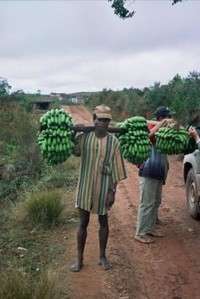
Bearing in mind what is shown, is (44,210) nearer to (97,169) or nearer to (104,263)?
(104,263)

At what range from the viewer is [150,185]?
21.5 feet

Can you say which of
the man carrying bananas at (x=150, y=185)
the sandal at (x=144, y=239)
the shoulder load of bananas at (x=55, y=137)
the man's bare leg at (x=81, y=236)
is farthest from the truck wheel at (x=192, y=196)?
the shoulder load of bananas at (x=55, y=137)

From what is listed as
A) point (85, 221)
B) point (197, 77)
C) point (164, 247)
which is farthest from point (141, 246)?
point (197, 77)

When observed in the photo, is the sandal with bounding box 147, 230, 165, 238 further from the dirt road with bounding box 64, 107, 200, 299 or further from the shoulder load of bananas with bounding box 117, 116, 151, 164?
the shoulder load of bananas with bounding box 117, 116, 151, 164

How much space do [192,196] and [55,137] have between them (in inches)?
159

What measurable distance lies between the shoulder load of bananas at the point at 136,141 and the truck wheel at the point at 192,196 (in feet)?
8.69

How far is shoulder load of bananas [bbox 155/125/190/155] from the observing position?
5211 millimetres

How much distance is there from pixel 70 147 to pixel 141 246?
7.94 feet

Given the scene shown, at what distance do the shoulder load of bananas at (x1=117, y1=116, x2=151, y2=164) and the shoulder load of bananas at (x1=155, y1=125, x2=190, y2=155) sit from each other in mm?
292

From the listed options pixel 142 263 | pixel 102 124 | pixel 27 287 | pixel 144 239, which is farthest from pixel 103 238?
pixel 27 287

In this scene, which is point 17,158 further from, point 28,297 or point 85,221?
point 28,297

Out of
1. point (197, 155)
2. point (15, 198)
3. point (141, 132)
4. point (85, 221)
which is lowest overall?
point (15, 198)

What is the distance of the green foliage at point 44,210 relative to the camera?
721 cm

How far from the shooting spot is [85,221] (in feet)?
17.8
